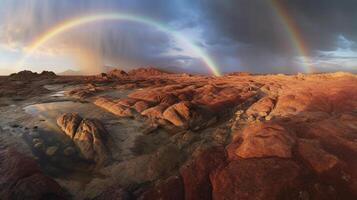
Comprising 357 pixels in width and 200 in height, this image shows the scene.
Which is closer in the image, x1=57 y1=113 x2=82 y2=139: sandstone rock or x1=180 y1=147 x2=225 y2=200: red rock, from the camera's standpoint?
x1=180 y1=147 x2=225 y2=200: red rock

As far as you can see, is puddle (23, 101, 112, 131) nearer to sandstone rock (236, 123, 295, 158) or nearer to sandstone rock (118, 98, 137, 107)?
sandstone rock (118, 98, 137, 107)

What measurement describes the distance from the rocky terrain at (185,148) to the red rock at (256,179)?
0.17 ft

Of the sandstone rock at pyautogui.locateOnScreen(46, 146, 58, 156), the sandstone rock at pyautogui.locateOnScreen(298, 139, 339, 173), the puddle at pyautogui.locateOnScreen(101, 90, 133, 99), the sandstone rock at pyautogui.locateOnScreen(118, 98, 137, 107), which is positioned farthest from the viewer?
the puddle at pyautogui.locateOnScreen(101, 90, 133, 99)

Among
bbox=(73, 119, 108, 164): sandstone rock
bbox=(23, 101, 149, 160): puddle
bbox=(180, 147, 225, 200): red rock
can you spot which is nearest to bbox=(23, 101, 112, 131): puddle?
bbox=(23, 101, 149, 160): puddle

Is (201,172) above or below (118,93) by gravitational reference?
below

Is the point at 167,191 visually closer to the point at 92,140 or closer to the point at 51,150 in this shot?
the point at 92,140

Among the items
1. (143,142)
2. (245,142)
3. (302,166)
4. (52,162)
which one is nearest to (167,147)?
(143,142)

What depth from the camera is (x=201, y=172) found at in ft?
55.9

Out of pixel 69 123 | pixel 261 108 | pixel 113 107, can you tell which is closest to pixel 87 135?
pixel 69 123

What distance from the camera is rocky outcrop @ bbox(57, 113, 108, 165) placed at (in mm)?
20859

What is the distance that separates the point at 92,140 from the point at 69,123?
396 centimetres

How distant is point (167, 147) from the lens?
21203 millimetres

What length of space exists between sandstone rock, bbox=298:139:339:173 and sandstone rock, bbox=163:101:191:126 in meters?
10.7

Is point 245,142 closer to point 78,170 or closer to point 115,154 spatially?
point 115,154
